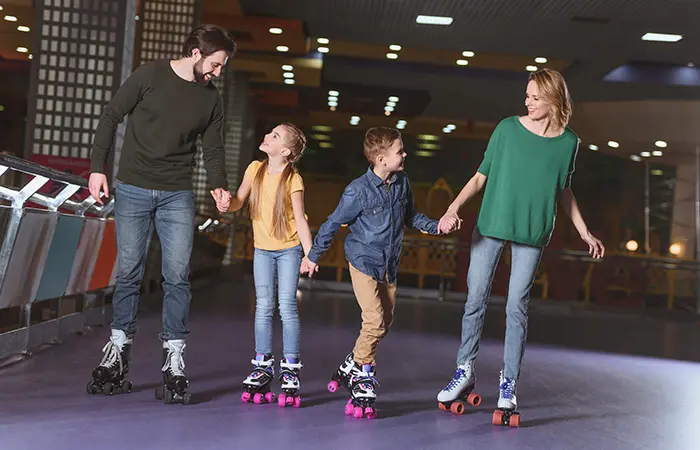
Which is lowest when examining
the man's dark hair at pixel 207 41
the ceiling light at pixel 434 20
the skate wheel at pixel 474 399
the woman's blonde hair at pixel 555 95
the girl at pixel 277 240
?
the skate wheel at pixel 474 399

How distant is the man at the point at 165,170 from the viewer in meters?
3.56

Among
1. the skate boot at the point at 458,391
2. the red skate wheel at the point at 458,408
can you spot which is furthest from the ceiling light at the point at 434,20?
the red skate wheel at the point at 458,408


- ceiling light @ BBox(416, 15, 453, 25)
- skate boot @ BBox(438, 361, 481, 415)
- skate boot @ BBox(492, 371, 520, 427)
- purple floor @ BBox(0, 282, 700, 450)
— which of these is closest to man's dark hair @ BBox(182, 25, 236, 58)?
purple floor @ BBox(0, 282, 700, 450)

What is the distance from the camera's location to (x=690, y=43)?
13.2 meters

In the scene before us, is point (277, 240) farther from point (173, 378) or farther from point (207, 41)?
point (207, 41)

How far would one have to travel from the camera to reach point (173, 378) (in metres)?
3.60

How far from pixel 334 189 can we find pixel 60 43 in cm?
859

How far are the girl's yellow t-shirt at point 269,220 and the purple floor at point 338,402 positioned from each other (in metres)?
0.63

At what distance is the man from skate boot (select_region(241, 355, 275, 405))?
0.86 feet

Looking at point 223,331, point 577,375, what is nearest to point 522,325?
point 577,375

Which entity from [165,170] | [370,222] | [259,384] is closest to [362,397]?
[259,384]

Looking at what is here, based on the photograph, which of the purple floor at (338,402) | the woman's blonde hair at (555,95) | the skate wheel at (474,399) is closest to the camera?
the purple floor at (338,402)

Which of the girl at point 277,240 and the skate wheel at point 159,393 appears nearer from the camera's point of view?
the skate wheel at point 159,393

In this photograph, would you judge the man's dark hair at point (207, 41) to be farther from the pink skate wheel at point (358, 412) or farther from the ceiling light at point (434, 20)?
the ceiling light at point (434, 20)
